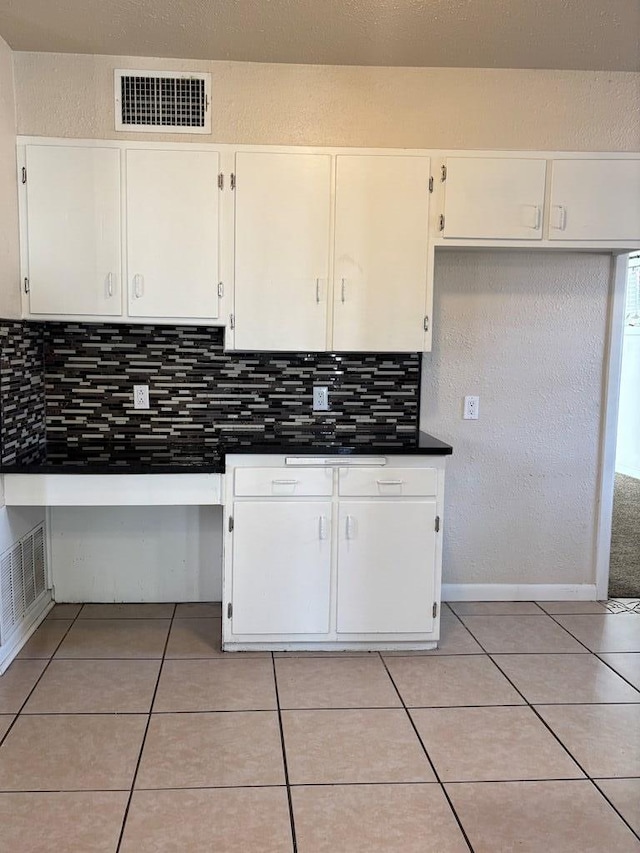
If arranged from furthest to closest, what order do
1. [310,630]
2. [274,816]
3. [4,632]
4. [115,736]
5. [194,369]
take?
[194,369], [310,630], [4,632], [115,736], [274,816]

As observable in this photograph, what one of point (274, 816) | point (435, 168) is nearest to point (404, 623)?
point (274, 816)

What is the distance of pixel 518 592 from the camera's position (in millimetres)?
3729

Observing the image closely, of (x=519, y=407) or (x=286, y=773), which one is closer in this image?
(x=286, y=773)

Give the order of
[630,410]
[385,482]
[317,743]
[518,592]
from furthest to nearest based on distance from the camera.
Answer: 1. [630,410]
2. [518,592]
3. [385,482]
4. [317,743]

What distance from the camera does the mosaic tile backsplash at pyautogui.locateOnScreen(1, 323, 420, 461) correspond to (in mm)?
3432

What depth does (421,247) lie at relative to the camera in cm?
315

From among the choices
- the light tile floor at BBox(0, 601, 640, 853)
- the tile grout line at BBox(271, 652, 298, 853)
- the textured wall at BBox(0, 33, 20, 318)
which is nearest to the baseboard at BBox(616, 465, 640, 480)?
the light tile floor at BBox(0, 601, 640, 853)

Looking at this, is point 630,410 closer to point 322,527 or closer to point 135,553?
point 322,527

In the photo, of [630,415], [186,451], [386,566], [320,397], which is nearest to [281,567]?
[386,566]

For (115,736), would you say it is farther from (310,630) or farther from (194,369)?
(194,369)

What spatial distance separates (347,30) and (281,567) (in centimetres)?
214

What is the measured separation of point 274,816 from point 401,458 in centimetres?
146

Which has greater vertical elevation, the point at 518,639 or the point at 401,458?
the point at 401,458

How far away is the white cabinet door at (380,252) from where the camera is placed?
10.2 feet
